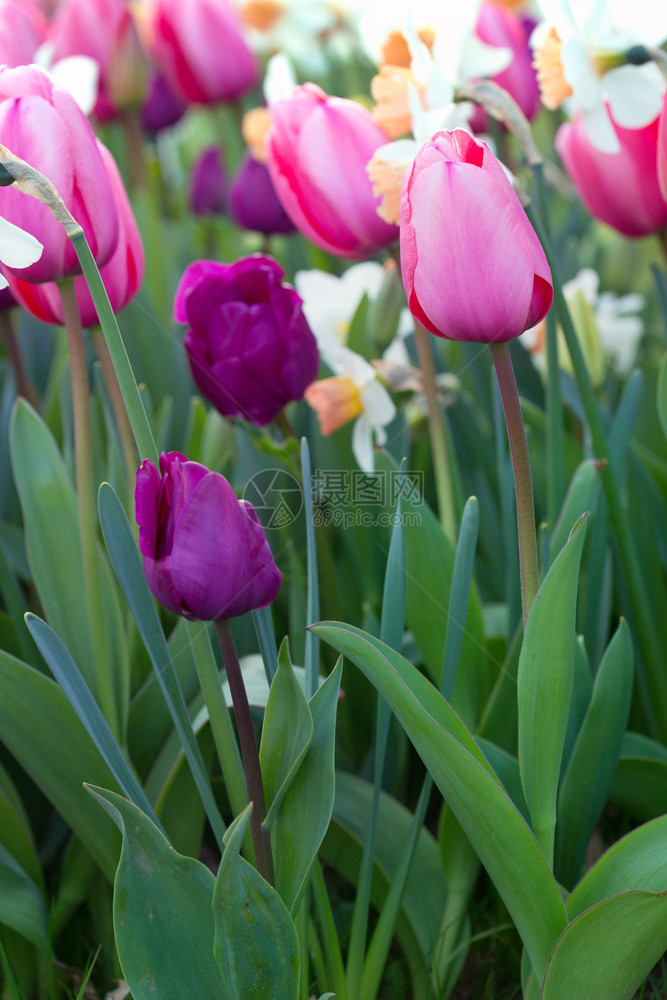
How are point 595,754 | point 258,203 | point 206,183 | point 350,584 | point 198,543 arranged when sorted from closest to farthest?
point 198,543
point 595,754
point 350,584
point 258,203
point 206,183

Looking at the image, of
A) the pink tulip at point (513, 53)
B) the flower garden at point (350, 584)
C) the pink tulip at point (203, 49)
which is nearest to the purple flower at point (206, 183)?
the pink tulip at point (203, 49)

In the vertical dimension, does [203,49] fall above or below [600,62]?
above

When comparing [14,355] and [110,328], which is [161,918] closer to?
[110,328]

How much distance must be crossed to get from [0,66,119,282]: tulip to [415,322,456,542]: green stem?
0.91 feet

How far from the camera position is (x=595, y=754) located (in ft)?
1.83

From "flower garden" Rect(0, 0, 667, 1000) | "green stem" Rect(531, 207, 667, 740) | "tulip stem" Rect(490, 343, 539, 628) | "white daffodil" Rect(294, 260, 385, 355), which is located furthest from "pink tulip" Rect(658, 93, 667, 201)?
"white daffodil" Rect(294, 260, 385, 355)

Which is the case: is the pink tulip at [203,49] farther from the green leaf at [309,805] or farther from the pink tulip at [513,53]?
the green leaf at [309,805]

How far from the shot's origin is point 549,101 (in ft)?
2.19

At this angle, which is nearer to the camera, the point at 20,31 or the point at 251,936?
the point at 251,936

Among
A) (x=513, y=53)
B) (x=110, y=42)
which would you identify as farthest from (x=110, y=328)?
(x=110, y=42)

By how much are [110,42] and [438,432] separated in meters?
1.28

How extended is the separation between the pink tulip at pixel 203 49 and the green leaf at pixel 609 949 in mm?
1447

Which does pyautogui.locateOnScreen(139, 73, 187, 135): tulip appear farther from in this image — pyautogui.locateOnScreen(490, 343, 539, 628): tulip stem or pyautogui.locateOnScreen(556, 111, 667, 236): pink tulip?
pyautogui.locateOnScreen(490, 343, 539, 628): tulip stem

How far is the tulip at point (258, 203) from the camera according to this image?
1110mm
